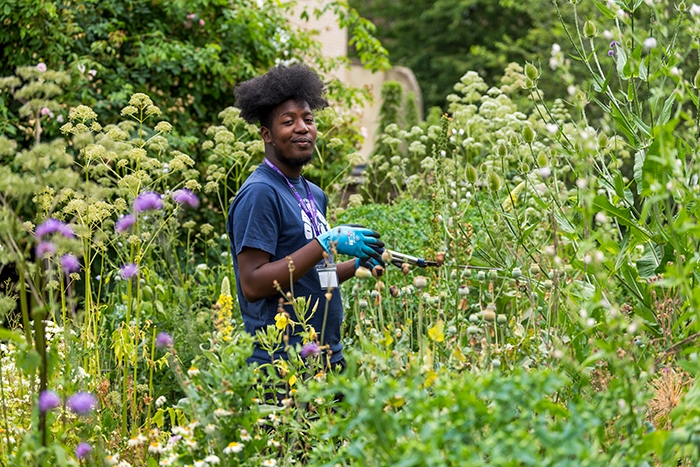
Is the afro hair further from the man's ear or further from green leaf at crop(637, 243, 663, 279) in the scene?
green leaf at crop(637, 243, 663, 279)

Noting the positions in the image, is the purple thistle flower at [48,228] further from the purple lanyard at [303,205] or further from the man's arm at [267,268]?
the purple lanyard at [303,205]

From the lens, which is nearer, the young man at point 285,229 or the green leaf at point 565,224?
the young man at point 285,229

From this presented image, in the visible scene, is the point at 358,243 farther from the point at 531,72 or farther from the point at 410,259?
the point at 531,72

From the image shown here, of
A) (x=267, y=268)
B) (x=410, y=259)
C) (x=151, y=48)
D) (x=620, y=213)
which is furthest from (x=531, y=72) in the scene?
(x=151, y=48)

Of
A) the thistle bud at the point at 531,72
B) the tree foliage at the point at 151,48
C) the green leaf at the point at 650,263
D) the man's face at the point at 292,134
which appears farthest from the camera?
the tree foliage at the point at 151,48

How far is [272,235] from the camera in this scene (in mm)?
2883

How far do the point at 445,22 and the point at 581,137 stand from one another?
25139mm

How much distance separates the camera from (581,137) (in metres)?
2.00

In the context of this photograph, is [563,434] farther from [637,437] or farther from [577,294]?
[577,294]

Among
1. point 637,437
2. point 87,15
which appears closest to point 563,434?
point 637,437

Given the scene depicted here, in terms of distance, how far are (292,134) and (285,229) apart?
399 mm

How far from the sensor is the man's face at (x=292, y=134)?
10.3 ft

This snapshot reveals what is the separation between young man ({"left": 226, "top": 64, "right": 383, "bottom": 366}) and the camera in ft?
9.30

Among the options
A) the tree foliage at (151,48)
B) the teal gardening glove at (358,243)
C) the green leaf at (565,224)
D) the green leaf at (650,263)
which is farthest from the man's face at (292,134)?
the tree foliage at (151,48)
